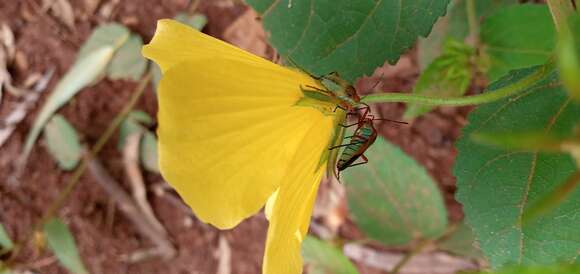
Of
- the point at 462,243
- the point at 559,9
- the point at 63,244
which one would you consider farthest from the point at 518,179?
the point at 63,244

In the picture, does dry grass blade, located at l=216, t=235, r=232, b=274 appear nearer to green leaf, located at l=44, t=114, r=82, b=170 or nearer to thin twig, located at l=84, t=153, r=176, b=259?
thin twig, located at l=84, t=153, r=176, b=259

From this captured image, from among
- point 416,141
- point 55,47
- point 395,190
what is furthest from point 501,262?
point 55,47

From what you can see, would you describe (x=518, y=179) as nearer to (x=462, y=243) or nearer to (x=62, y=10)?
(x=462, y=243)

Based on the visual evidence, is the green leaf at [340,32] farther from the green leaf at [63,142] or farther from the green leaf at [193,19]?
the green leaf at [63,142]

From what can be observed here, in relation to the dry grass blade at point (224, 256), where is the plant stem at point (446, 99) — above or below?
above

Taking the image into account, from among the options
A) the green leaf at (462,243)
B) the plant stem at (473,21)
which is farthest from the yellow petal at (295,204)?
the green leaf at (462,243)

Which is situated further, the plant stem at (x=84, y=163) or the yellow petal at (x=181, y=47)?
the plant stem at (x=84, y=163)

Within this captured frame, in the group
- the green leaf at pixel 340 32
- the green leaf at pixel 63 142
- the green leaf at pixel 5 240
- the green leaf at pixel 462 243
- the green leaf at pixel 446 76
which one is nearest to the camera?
the green leaf at pixel 340 32

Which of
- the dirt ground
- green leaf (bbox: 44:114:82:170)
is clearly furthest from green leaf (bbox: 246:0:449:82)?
green leaf (bbox: 44:114:82:170)

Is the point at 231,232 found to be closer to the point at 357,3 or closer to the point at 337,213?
the point at 337,213
